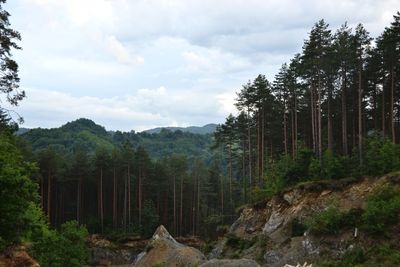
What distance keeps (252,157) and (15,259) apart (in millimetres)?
48833

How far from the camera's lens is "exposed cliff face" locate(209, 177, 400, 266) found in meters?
25.5

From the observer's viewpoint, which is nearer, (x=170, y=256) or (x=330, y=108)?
(x=170, y=256)

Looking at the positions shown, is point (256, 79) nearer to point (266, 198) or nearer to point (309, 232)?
point (266, 198)

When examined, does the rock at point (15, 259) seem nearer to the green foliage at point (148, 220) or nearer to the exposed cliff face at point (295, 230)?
the exposed cliff face at point (295, 230)

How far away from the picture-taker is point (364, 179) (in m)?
29.1

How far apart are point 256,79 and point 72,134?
150 m

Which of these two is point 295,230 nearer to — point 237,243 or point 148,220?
point 237,243

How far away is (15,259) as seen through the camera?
1378 centimetres

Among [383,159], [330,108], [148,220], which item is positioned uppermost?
[330,108]

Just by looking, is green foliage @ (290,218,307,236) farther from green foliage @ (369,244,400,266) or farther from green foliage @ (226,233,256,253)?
green foliage @ (369,244,400,266)

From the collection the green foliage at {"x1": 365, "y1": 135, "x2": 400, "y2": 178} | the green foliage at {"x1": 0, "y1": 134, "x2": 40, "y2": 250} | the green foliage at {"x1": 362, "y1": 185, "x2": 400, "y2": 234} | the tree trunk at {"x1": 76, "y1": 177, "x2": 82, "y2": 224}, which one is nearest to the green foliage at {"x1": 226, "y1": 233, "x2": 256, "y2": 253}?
the green foliage at {"x1": 365, "y1": 135, "x2": 400, "y2": 178}

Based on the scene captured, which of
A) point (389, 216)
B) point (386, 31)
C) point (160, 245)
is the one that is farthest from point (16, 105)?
point (386, 31)

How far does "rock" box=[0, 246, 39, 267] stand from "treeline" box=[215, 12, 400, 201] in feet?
75.1

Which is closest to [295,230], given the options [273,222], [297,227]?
[297,227]
